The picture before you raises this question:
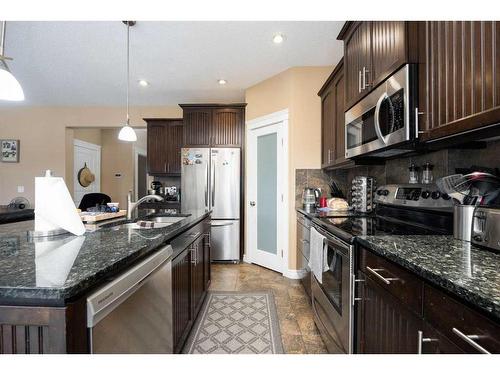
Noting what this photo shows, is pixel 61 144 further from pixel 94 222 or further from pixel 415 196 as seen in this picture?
pixel 415 196

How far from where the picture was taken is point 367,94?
1.73 m

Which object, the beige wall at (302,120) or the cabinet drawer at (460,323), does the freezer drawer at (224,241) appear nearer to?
the beige wall at (302,120)

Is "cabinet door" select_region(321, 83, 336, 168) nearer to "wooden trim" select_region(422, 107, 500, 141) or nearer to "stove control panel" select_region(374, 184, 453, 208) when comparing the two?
"stove control panel" select_region(374, 184, 453, 208)

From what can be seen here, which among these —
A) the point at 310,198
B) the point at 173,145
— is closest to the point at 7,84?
the point at 310,198

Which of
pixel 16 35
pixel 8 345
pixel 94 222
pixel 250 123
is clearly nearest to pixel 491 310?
pixel 8 345

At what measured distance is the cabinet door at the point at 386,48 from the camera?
4.36 ft

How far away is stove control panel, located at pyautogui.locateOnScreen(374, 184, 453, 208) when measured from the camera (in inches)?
57.5

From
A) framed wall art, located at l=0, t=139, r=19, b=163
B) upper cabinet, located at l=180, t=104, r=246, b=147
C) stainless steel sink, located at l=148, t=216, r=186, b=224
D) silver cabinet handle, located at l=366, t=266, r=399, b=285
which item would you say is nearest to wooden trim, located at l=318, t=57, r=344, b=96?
upper cabinet, located at l=180, t=104, r=246, b=147

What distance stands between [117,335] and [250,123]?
11.0 feet

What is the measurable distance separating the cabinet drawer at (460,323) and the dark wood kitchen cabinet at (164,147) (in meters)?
4.36

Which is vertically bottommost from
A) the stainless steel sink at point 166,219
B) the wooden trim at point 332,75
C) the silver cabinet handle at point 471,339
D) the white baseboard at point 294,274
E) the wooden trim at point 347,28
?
the white baseboard at point 294,274

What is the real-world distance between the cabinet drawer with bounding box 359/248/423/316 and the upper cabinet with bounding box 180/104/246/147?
10.3 feet

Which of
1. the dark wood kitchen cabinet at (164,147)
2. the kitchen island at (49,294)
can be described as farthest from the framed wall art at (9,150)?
the kitchen island at (49,294)
